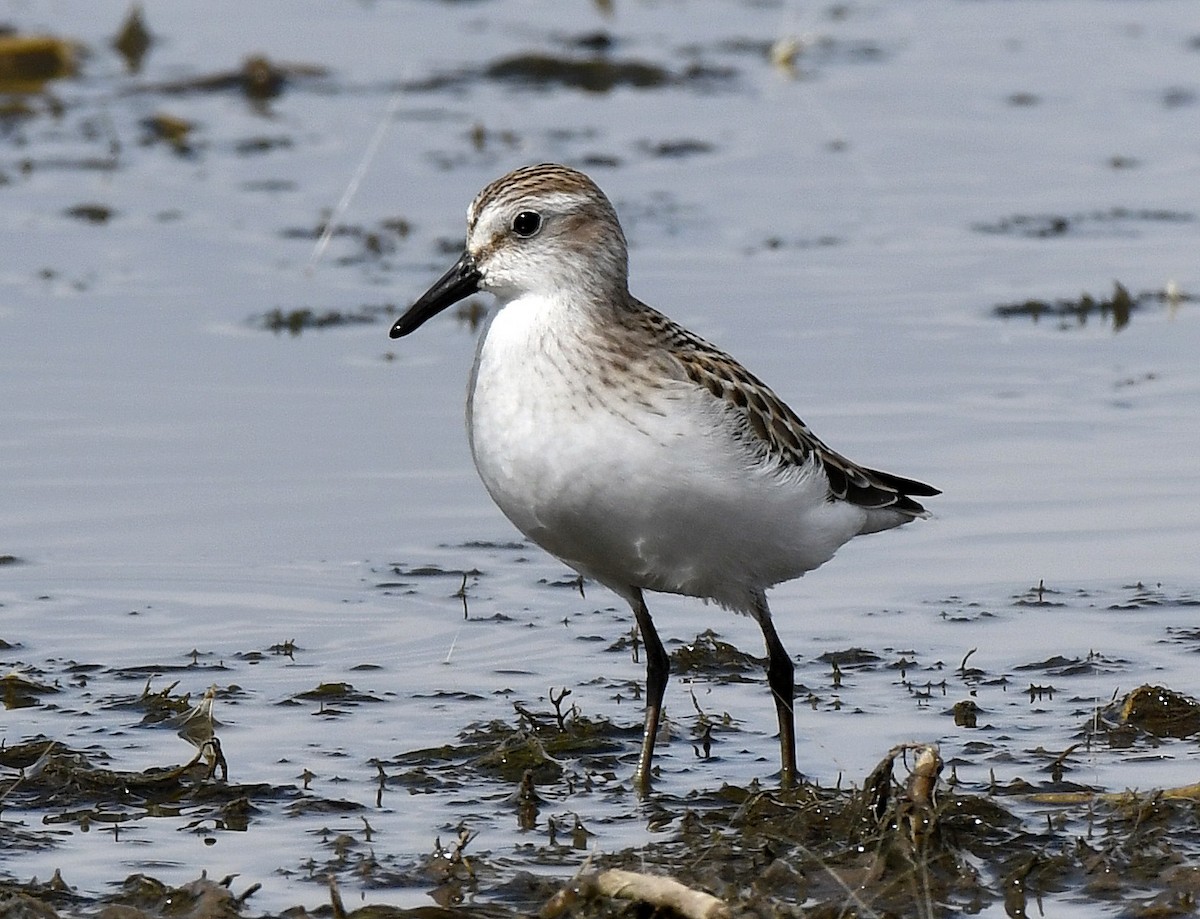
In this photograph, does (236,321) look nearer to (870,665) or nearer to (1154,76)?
(870,665)

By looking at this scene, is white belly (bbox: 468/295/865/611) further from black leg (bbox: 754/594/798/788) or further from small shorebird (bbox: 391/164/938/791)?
black leg (bbox: 754/594/798/788)

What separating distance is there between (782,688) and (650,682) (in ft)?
1.20

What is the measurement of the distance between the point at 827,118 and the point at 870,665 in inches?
313

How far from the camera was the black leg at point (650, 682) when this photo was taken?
6039mm

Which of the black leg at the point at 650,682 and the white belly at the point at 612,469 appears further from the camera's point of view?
the black leg at the point at 650,682

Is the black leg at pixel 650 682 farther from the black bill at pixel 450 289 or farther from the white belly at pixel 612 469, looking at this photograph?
the black bill at pixel 450 289

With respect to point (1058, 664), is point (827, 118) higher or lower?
higher

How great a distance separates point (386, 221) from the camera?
1203cm

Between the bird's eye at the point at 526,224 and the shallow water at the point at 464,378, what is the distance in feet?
4.54

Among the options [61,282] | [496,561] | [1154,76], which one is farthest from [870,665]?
[1154,76]

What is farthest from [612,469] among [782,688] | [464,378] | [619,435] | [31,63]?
[31,63]

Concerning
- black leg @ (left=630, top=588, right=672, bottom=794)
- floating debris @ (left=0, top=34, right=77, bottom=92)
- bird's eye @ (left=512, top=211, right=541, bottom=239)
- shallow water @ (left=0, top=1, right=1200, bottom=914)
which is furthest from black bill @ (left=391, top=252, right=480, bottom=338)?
floating debris @ (left=0, top=34, right=77, bottom=92)

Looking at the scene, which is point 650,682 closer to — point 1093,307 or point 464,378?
point 464,378

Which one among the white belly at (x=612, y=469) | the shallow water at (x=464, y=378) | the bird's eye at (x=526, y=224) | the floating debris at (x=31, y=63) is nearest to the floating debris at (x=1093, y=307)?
the shallow water at (x=464, y=378)
